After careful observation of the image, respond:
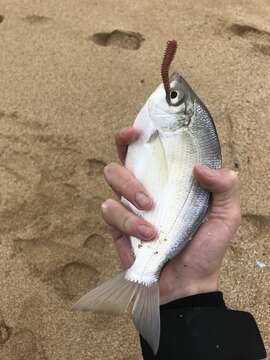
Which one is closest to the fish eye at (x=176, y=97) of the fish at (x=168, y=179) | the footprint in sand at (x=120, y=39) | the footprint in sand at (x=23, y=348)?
the fish at (x=168, y=179)

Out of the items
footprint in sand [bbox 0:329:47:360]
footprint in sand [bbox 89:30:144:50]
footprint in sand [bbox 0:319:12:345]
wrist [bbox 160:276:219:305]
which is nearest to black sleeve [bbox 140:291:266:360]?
wrist [bbox 160:276:219:305]

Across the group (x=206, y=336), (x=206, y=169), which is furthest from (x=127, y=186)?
(x=206, y=336)

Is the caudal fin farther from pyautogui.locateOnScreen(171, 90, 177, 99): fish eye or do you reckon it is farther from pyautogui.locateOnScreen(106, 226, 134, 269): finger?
pyautogui.locateOnScreen(171, 90, 177, 99): fish eye

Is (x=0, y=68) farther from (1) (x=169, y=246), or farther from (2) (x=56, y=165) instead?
(1) (x=169, y=246)

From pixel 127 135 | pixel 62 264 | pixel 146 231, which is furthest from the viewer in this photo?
pixel 62 264

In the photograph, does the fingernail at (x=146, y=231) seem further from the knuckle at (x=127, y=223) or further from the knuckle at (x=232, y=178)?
the knuckle at (x=232, y=178)

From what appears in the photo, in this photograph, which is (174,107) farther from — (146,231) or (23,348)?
(23,348)

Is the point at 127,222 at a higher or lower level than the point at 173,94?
lower
